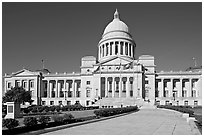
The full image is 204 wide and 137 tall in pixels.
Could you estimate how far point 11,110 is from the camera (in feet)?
85.2

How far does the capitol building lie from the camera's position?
8250 centimetres

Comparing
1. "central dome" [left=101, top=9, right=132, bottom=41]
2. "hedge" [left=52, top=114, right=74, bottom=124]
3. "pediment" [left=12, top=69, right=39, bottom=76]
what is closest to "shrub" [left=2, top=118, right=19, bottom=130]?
"hedge" [left=52, top=114, right=74, bottom=124]

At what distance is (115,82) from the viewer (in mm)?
84000

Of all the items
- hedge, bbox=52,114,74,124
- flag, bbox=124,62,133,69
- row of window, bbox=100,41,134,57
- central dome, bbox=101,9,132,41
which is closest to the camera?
hedge, bbox=52,114,74,124

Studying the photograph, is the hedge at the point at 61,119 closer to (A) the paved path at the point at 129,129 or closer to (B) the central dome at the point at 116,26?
(A) the paved path at the point at 129,129

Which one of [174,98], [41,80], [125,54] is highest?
[125,54]

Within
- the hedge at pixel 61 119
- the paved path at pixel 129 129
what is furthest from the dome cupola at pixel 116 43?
the hedge at pixel 61 119

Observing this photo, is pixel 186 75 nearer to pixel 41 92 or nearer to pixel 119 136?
pixel 41 92

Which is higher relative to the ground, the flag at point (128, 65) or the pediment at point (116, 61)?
the pediment at point (116, 61)

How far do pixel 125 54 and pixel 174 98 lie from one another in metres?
24.5

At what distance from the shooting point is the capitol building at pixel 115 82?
82500mm

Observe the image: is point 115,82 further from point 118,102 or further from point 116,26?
point 116,26

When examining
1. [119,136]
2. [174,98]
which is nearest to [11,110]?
[119,136]

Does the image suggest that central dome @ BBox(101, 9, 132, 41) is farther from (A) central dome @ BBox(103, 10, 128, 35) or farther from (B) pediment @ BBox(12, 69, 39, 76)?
(B) pediment @ BBox(12, 69, 39, 76)
